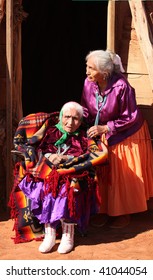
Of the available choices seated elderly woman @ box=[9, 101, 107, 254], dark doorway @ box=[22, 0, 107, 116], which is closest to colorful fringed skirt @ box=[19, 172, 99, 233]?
seated elderly woman @ box=[9, 101, 107, 254]

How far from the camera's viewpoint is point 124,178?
505cm

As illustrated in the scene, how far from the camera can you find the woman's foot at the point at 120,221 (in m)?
5.23

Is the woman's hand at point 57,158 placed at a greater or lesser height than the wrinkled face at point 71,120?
lesser

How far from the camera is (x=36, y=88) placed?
758 centimetres

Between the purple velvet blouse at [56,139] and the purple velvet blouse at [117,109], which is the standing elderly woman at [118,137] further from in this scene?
the purple velvet blouse at [56,139]

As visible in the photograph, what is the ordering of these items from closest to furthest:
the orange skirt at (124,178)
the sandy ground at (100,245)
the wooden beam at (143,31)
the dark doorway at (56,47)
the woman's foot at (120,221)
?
the sandy ground at (100,245) → the wooden beam at (143,31) → the orange skirt at (124,178) → the woman's foot at (120,221) → the dark doorway at (56,47)

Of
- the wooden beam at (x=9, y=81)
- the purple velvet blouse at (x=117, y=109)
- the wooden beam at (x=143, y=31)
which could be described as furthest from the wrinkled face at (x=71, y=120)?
the wooden beam at (x=9, y=81)

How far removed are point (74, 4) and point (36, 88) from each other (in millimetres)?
1383

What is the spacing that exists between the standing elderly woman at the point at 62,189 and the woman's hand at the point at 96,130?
73 millimetres

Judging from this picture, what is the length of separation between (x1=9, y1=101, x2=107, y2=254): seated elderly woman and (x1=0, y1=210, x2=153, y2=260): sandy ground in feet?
0.39

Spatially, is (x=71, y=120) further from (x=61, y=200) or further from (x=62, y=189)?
(x=61, y=200)

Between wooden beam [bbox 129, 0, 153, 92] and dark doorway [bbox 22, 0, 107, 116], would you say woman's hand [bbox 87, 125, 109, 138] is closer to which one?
wooden beam [bbox 129, 0, 153, 92]

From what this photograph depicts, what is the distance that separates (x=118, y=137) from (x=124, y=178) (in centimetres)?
42

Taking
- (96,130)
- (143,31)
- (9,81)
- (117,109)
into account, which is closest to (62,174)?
(96,130)
